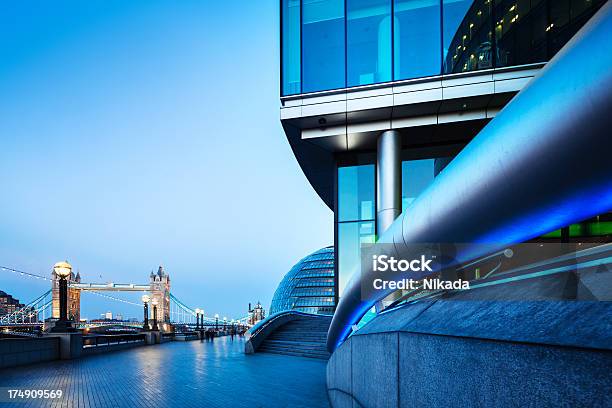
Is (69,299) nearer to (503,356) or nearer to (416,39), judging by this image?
(416,39)

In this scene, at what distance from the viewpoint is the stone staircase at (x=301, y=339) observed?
64.0 ft

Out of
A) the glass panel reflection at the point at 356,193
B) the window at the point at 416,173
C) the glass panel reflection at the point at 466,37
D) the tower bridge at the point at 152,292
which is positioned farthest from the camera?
the tower bridge at the point at 152,292

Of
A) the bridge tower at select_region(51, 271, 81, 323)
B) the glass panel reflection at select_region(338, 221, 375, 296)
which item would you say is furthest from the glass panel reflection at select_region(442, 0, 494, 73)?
the bridge tower at select_region(51, 271, 81, 323)

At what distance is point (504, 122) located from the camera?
196 centimetres

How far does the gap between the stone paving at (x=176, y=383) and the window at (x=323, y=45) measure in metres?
9.35

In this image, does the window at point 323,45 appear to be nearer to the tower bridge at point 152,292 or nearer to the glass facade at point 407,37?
the glass facade at point 407,37

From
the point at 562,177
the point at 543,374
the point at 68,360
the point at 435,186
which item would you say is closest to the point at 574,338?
the point at 543,374

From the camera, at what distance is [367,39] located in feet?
43.1

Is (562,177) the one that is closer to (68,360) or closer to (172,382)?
(172,382)

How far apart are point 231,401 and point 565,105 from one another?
31.0 ft

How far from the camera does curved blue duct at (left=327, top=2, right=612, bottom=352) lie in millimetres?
1458

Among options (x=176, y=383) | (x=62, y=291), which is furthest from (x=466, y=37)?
(x=62, y=291)

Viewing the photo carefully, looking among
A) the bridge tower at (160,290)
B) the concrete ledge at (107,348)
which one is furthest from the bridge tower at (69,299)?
the concrete ledge at (107,348)

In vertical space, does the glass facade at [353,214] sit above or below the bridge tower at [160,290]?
above
